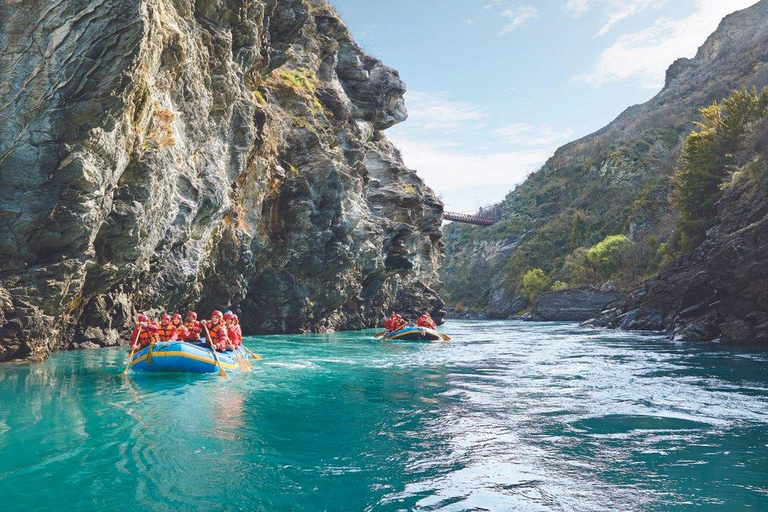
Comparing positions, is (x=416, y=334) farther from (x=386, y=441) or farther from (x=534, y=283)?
(x=534, y=283)

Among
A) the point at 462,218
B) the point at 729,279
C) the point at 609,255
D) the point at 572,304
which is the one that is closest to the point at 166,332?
the point at 729,279

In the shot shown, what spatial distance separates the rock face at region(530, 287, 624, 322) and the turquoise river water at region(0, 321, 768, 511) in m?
49.9

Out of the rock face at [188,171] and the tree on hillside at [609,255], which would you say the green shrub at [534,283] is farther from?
the rock face at [188,171]

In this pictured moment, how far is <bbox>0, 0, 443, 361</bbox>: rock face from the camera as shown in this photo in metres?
14.3

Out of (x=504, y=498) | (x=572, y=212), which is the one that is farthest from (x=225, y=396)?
(x=572, y=212)

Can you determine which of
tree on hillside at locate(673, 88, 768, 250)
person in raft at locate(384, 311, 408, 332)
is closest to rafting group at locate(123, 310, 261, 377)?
person in raft at locate(384, 311, 408, 332)

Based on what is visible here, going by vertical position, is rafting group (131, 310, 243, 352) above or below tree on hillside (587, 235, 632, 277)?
below

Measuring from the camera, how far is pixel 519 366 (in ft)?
62.2

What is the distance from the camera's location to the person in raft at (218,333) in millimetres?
17589

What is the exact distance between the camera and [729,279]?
22.9m

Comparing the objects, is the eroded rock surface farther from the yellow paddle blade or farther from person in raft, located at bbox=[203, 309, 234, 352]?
person in raft, located at bbox=[203, 309, 234, 352]

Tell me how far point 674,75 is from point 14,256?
157770 mm

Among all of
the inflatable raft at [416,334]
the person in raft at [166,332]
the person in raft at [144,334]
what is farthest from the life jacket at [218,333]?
the inflatable raft at [416,334]

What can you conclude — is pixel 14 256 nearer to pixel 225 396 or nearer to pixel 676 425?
pixel 225 396
